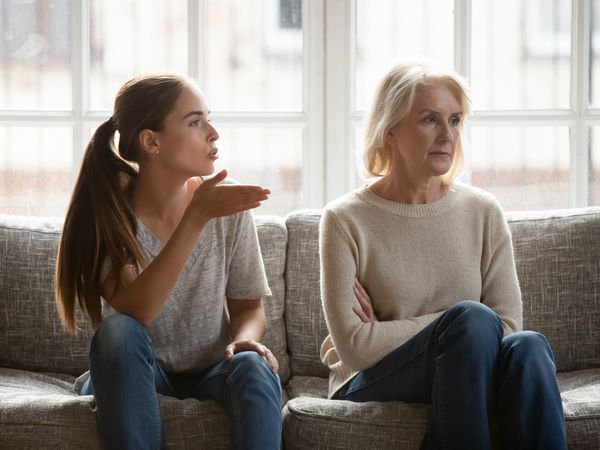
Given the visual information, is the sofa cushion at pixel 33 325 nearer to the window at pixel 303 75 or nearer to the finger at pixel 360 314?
the window at pixel 303 75

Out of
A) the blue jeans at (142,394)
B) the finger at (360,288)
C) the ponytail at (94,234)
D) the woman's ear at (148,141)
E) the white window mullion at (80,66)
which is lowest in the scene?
the blue jeans at (142,394)

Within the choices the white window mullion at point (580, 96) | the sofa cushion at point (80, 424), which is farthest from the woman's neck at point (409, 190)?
the white window mullion at point (580, 96)

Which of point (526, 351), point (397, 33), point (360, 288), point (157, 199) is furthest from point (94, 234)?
point (397, 33)

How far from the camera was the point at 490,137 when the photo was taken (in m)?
3.29

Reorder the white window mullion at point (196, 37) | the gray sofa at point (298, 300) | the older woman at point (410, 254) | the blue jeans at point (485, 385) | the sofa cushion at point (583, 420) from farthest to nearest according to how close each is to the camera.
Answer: the white window mullion at point (196, 37) → the gray sofa at point (298, 300) → the older woman at point (410, 254) → the sofa cushion at point (583, 420) → the blue jeans at point (485, 385)

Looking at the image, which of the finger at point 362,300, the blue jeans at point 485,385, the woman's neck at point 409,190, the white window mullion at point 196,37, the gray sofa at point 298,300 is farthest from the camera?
the white window mullion at point 196,37

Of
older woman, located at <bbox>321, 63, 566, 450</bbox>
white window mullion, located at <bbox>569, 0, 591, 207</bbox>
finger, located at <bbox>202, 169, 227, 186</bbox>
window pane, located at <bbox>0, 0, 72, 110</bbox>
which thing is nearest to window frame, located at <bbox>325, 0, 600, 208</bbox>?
white window mullion, located at <bbox>569, 0, 591, 207</bbox>

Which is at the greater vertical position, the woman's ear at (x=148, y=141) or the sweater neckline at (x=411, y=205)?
the woman's ear at (x=148, y=141)

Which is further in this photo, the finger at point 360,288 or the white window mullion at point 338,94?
the white window mullion at point 338,94

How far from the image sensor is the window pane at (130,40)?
3.25 metres

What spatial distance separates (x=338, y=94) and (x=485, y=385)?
4.80 feet

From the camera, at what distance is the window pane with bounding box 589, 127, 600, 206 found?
10.7ft

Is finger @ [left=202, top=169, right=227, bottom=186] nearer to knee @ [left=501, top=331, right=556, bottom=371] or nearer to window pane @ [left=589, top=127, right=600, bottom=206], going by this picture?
knee @ [left=501, top=331, right=556, bottom=371]

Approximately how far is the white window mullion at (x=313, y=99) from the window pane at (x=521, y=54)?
51cm
